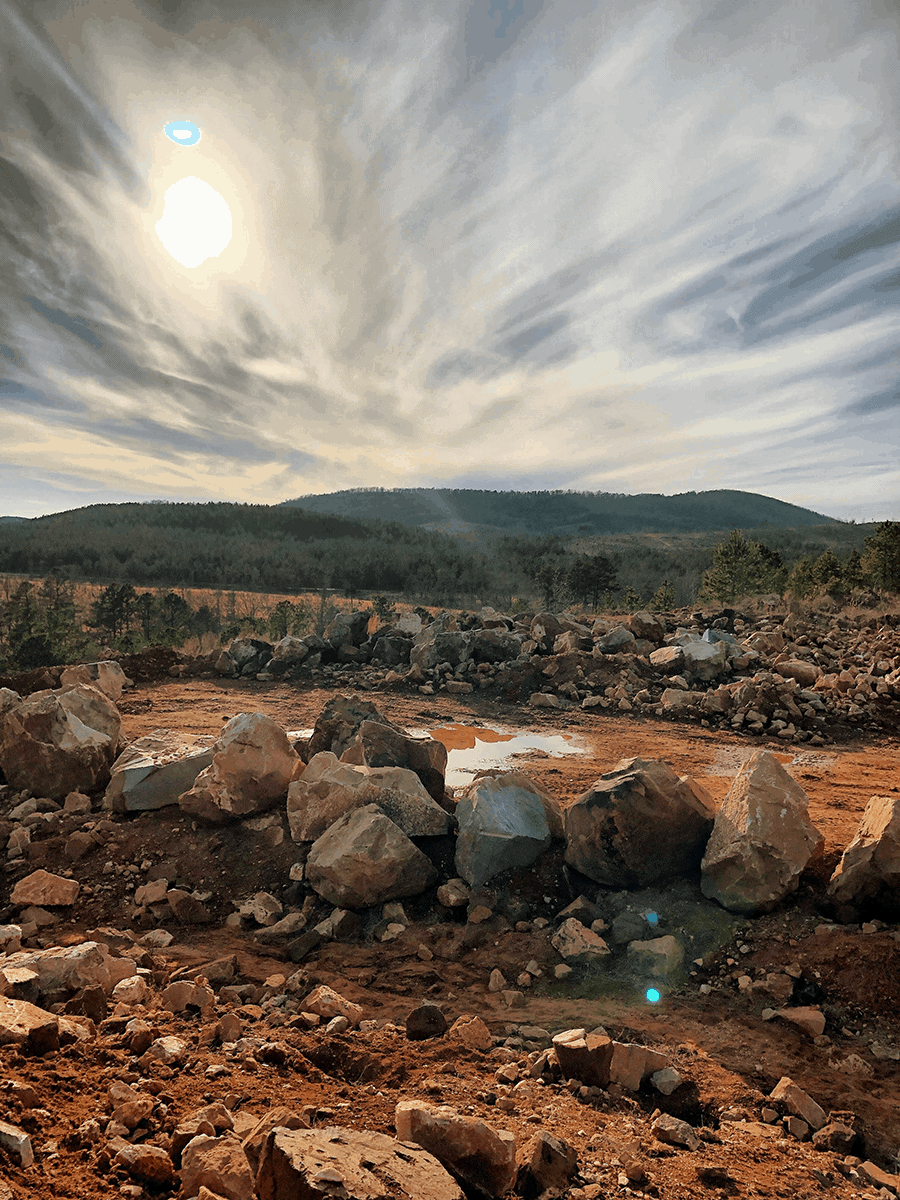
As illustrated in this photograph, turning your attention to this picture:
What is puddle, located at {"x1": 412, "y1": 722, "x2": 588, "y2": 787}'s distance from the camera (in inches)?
335

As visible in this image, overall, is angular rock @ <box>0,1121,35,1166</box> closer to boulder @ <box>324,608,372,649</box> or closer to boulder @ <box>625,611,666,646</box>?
boulder @ <box>324,608,372,649</box>

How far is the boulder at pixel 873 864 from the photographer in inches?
152

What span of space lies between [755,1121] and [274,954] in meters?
3.00

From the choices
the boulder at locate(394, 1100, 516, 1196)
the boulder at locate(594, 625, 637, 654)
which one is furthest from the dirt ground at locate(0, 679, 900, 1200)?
the boulder at locate(594, 625, 637, 654)

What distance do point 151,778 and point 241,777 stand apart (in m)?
0.99

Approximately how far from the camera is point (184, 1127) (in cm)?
199

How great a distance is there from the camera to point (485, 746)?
966 cm

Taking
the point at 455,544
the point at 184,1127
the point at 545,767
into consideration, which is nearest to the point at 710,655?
the point at 545,767

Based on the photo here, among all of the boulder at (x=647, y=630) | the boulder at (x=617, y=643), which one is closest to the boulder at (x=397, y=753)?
the boulder at (x=617, y=643)

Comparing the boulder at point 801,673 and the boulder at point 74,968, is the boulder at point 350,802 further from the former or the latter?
the boulder at point 801,673

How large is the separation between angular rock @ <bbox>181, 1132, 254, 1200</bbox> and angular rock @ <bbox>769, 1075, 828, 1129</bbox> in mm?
2239

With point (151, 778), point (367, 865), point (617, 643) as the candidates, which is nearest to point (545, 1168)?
point (367, 865)

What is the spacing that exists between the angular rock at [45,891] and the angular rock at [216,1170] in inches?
140

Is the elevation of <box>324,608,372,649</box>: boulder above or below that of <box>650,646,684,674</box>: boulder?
above
